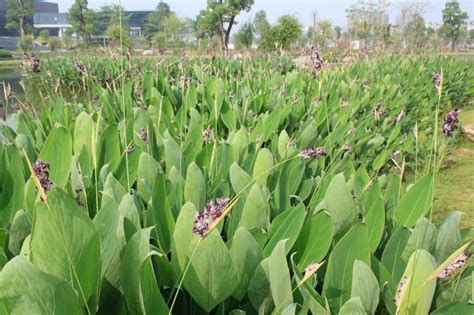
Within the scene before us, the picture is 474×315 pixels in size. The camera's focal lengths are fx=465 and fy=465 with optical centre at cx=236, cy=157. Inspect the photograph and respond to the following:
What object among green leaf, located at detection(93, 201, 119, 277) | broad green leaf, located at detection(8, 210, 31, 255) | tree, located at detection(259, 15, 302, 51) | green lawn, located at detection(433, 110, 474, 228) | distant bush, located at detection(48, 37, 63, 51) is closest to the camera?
green leaf, located at detection(93, 201, 119, 277)

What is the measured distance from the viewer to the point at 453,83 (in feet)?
27.5

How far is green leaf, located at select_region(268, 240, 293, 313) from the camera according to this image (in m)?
0.84

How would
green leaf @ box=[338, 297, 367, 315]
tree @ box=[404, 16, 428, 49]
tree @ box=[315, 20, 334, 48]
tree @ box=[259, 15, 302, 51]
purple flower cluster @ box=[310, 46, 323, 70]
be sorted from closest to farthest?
green leaf @ box=[338, 297, 367, 315] → purple flower cluster @ box=[310, 46, 323, 70] → tree @ box=[404, 16, 428, 49] → tree @ box=[315, 20, 334, 48] → tree @ box=[259, 15, 302, 51]

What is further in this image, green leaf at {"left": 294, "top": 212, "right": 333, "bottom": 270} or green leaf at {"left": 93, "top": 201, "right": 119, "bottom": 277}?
green leaf at {"left": 294, "top": 212, "right": 333, "bottom": 270}

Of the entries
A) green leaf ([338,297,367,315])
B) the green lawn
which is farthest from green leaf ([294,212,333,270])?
the green lawn

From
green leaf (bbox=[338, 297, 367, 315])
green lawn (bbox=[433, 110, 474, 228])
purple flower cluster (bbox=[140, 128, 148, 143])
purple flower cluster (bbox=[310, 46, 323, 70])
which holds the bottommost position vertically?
green lawn (bbox=[433, 110, 474, 228])

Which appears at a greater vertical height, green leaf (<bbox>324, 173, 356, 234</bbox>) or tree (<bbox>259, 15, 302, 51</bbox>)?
tree (<bbox>259, 15, 302, 51</bbox>)

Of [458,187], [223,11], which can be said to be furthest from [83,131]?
[223,11]

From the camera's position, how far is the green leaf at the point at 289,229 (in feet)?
3.45

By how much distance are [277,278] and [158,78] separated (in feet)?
10.1

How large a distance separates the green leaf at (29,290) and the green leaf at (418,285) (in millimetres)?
586

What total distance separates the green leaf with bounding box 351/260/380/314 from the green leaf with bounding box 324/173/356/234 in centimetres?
30

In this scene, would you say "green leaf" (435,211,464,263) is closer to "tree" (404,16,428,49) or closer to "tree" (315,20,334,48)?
"tree" (404,16,428,49)

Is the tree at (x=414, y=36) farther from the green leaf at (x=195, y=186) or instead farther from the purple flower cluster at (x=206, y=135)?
the green leaf at (x=195, y=186)
